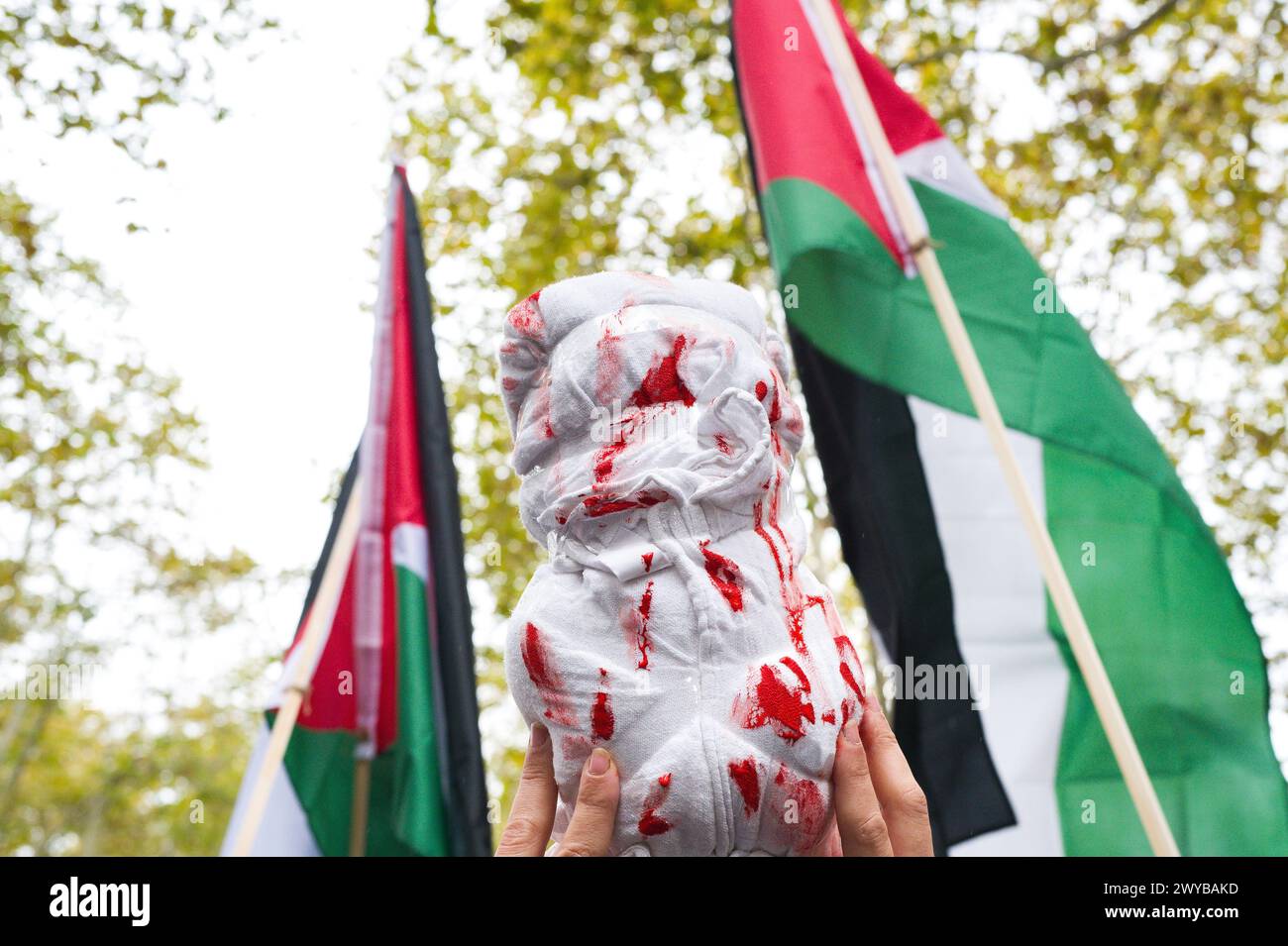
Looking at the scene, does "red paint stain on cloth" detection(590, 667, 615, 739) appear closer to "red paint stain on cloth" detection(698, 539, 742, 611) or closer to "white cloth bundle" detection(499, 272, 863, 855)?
"white cloth bundle" detection(499, 272, 863, 855)

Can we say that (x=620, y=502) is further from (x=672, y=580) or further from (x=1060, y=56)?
(x=1060, y=56)

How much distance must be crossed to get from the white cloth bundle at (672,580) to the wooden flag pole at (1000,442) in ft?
2.78

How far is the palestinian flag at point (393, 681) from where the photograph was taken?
190 inches

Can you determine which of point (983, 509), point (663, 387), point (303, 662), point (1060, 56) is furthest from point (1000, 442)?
point (1060, 56)

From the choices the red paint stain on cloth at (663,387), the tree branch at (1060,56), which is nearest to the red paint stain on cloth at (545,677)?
the red paint stain on cloth at (663,387)

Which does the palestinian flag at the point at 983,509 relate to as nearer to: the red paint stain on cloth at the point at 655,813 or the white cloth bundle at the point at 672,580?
the white cloth bundle at the point at 672,580

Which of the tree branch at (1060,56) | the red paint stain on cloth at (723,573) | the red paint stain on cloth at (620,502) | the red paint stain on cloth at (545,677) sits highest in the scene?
the tree branch at (1060,56)

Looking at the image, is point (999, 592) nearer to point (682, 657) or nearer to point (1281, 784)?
point (1281, 784)

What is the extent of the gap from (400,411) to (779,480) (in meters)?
2.72

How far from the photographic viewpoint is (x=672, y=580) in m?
2.64

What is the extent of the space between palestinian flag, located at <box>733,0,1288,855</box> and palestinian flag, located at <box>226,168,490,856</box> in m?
1.61

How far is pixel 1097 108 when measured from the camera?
10.0 meters

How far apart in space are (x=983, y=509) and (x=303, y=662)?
7.78 ft
